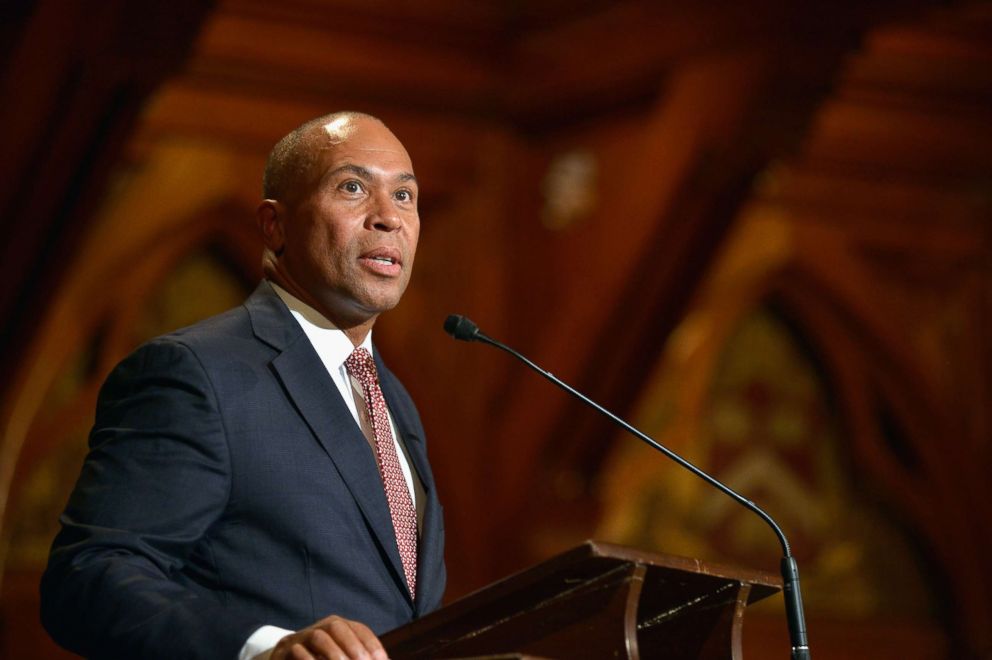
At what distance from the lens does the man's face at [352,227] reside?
2396 mm

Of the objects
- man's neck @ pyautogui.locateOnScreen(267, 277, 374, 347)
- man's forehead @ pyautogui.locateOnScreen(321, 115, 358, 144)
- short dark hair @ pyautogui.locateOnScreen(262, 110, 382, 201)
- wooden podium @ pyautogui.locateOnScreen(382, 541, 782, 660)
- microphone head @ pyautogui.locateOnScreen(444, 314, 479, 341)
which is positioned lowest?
wooden podium @ pyautogui.locateOnScreen(382, 541, 782, 660)

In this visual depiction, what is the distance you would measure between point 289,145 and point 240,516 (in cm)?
69

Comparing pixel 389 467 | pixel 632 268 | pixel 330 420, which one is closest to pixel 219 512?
pixel 330 420

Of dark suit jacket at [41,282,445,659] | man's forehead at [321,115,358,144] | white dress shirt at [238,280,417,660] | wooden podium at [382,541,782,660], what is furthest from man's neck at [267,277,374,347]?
wooden podium at [382,541,782,660]

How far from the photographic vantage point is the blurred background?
4.80 metres

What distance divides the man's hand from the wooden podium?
3.3 inches

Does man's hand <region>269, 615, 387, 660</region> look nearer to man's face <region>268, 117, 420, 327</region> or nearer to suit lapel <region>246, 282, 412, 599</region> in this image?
suit lapel <region>246, 282, 412, 599</region>

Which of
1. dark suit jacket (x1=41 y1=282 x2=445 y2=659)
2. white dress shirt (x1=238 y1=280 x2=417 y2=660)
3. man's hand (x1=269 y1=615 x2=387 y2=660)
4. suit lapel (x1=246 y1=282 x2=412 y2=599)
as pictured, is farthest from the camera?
white dress shirt (x1=238 y1=280 x2=417 y2=660)

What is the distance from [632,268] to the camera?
5.08 meters

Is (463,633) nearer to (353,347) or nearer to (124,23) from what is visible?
(353,347)

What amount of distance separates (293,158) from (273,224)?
0.36 ft

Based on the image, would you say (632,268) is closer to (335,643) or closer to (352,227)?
(352,227)

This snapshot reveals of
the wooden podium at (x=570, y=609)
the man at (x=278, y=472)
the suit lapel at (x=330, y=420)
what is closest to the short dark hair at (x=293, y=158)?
the man at (x=278, y=472)

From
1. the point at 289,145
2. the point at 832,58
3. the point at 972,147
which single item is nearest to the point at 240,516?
the point at 289,145
